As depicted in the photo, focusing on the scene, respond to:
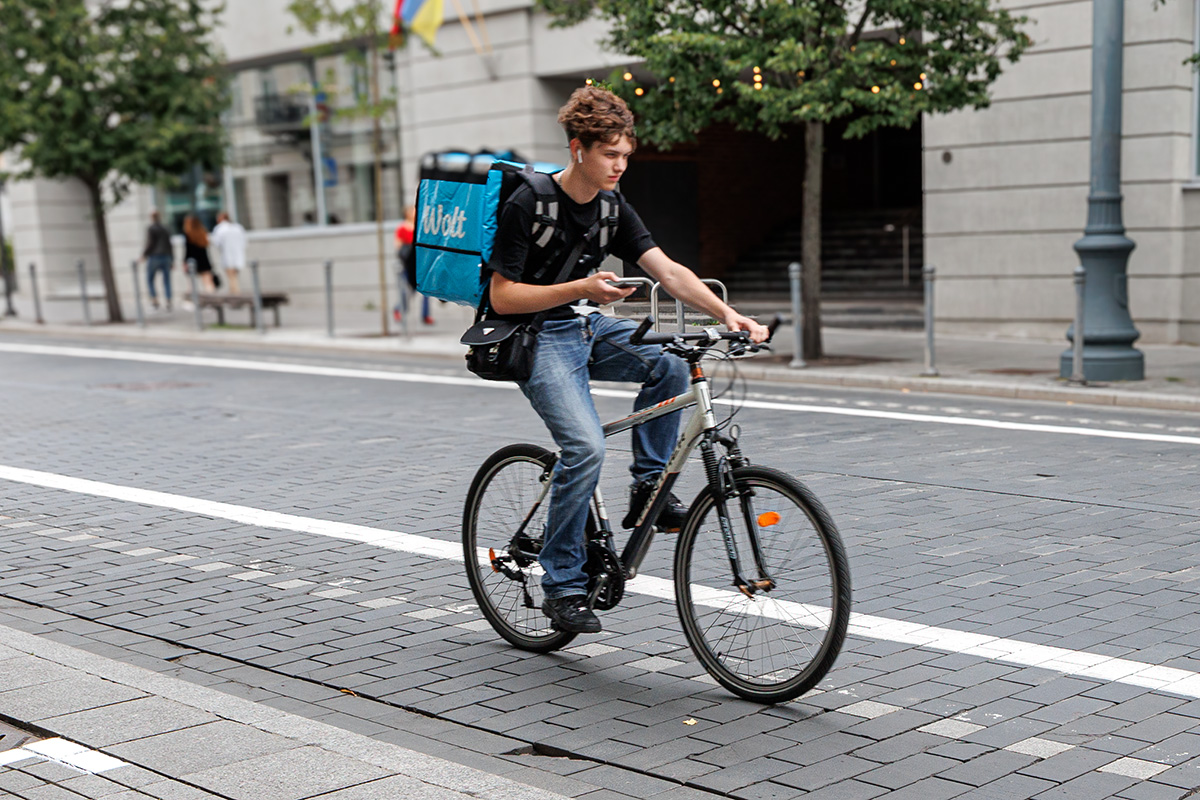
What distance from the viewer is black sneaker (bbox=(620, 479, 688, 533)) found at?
483 cm

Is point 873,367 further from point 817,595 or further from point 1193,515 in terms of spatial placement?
point 817,595

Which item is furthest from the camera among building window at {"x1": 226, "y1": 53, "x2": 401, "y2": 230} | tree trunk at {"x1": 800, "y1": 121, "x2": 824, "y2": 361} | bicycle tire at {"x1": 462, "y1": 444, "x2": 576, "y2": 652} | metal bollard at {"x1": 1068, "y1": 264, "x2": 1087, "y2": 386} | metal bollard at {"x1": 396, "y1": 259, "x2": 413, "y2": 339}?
building window at {"x1": 226, "y1": 53, "x2": 401, "y2": 230}

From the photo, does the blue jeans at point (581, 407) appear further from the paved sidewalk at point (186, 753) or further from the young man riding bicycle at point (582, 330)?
the paved sidewalk at point (186, 753)

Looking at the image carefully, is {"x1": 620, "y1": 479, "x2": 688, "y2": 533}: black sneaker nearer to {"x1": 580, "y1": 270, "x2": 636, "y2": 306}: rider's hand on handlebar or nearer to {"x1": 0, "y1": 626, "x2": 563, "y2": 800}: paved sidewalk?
{"x1": 580, "y1": 270, "x2": 636, "y2": 306}: rider's hand on handlebar

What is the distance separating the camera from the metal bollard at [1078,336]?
12648 millimetres

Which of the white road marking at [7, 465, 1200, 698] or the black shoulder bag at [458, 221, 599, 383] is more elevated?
the black shoulder bag at [458, 221, 599, 383]

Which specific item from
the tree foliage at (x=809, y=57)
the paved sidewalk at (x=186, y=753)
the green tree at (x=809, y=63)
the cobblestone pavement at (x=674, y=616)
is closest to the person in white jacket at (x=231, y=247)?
the green tree at (x=809, y=63)

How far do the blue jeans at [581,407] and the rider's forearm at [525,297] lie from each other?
0.17m

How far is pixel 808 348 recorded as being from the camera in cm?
1529

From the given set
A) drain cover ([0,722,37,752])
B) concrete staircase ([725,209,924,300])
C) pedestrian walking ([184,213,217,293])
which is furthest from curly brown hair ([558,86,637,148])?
pedestrian walking ([184,213,217,293])

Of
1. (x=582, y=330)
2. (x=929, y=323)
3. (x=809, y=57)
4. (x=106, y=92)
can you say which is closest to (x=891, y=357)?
(x=929, y=323)

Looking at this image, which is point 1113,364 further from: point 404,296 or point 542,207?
point 404,296

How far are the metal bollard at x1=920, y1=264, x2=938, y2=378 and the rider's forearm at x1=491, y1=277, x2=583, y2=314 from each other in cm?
943

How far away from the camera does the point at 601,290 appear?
4.36 meters
